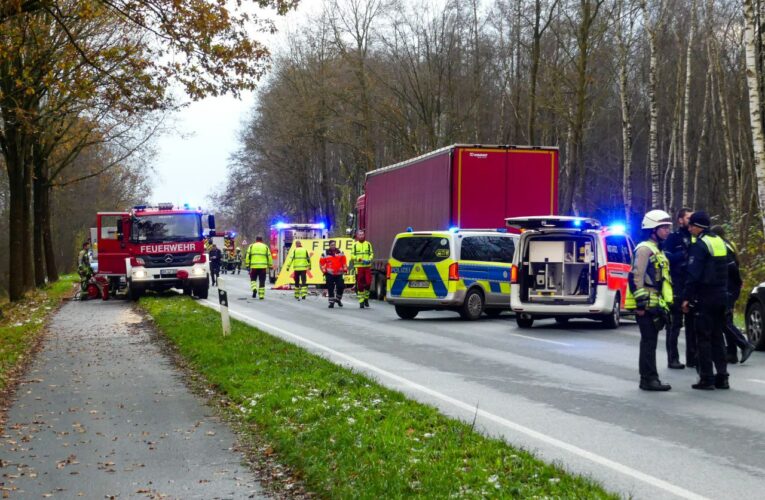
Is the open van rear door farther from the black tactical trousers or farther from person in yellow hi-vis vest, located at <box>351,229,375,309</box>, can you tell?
person in yellow hi-vis vest, located at <box>351,229,375,309</box>

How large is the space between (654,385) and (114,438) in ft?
18.5

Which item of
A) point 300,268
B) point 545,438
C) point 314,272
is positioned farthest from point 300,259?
point 545,438

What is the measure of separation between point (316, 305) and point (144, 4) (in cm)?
1198

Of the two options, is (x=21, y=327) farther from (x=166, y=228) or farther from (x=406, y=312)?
(x=166, y=228)

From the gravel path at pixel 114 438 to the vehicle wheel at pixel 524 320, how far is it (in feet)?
25.9

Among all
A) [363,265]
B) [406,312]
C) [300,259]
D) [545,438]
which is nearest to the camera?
[545,438]

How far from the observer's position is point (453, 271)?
73.0 feet

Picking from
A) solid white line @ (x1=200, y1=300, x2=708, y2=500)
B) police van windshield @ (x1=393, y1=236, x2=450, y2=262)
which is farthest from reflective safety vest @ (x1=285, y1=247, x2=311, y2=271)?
solid white line @ (x1=200, y1=300, x2=708, y2=500)

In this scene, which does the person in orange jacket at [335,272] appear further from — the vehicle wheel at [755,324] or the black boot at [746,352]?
the black boot at [746,352]

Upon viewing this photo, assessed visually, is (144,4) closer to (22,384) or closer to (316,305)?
(22,384)

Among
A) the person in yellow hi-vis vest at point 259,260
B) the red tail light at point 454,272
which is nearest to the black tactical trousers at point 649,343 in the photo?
the red tail light at point 454,272

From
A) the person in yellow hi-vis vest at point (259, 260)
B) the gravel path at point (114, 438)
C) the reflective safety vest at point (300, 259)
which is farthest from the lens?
the person in yellow hi-vis vest at point (259, 260)

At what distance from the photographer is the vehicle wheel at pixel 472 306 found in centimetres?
2252

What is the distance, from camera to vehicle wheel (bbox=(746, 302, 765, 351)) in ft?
51.3
